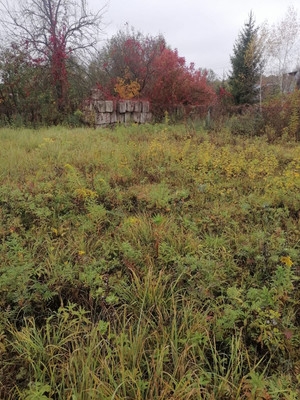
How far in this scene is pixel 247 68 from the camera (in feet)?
57.3

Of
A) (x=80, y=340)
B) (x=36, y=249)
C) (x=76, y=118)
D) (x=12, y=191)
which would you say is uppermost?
(x=76, y=118)

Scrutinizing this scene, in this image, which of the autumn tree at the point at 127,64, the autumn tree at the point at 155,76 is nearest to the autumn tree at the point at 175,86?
the autumn tree at the point at 155,76

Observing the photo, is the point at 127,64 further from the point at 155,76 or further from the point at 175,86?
the point at 175,86

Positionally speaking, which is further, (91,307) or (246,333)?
(91,307)

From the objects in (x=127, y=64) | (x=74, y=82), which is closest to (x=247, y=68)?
(x=127, y=64)

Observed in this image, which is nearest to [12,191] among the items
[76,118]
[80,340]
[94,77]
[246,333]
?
[80,340]

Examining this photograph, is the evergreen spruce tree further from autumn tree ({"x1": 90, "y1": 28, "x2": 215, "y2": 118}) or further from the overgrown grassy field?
the overgrown grassy field

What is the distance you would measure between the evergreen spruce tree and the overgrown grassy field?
49.7 feet

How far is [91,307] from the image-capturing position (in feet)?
6.45

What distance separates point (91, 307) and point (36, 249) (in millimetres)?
889

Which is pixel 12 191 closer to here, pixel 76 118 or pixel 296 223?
pixel 296 223

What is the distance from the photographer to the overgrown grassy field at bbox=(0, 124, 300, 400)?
1507mm

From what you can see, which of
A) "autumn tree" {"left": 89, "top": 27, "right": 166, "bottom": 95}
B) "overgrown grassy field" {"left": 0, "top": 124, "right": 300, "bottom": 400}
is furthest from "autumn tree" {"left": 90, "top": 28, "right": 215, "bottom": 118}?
"overgrown grassy field" {"left": 0, "top": 124, "right": 300, "bottom": 400}

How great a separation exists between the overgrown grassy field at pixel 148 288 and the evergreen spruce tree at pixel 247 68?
596 inches
